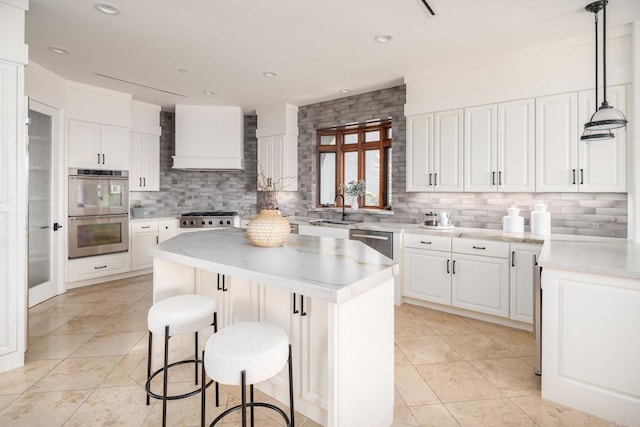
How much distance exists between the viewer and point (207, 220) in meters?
5.50

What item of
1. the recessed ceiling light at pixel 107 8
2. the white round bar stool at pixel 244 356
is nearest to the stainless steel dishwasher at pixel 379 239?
the white round bar stool at pixel 244 356

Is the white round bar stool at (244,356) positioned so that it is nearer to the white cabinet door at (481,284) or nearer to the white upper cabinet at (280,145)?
the white cabinet door at (481,284)

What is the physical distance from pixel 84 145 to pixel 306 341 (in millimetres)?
4401

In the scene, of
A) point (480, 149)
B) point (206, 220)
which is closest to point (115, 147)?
point (206, 220)

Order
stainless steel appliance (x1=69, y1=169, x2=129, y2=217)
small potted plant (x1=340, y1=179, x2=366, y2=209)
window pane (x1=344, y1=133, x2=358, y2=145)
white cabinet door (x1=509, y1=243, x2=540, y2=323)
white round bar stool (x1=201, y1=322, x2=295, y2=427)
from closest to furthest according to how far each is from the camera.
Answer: white round bar stool (x1=201, y1=322, x2=295, y2=427), white cabinet door (x1=509, y1=243, x2=540, y2=323), stainless steel appliance (x1=69, y1=169, x2=129, y2=217), small potted plant (x1=340, y1=179, x2=366, y2=209), window pane (x1=344, y1=133, x2=358, y2=145)

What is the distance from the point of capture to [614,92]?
2986mm

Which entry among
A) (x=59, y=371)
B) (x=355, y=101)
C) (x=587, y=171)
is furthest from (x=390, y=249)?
(x=59, y=371)

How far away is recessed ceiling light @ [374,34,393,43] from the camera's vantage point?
3.16m

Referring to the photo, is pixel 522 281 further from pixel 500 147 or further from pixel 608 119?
pixel 608 119

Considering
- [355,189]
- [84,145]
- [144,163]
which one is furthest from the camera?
[144,163]

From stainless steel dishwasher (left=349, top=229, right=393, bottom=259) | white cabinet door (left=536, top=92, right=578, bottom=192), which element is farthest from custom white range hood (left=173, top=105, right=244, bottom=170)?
white cabinet door (left=536, top=92, right=578, bottom=192)

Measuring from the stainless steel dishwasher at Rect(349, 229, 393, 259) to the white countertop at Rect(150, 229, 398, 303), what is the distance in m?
1.51

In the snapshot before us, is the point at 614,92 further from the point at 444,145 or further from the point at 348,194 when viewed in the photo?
the point at 348,194

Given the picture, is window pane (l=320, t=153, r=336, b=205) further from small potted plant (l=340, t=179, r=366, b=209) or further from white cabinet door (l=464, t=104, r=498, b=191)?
white cabinet door (l=464, t=104, r=498, b=191)
